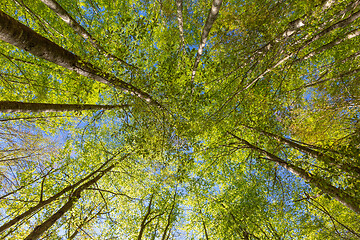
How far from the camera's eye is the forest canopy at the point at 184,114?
3547 millimetres

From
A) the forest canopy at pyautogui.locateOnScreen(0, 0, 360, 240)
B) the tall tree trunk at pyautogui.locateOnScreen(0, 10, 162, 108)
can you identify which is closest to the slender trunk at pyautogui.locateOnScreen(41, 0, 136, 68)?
the forest canopy at pyautogui.locateOnScreen(0, 0, 360, 240)

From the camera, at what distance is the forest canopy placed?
355cm

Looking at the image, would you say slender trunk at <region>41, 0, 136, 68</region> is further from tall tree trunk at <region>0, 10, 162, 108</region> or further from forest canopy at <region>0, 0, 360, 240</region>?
tall tree trunk at <region>0, 10, 162, 108</region>

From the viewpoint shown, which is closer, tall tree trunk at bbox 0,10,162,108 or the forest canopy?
tall tree trunk at bbox 0,10,162,108

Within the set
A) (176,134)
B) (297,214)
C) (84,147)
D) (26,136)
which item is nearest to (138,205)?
(84,147)

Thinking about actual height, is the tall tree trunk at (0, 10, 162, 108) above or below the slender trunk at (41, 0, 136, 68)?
below

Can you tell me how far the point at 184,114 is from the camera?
520cm

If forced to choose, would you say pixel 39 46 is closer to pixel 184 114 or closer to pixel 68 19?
pixel 68 19

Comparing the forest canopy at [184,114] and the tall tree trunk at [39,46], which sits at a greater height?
the forest canopy at [184,114]

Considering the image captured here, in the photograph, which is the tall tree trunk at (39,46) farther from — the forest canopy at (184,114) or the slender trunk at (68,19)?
the slender trunk at (68,19)

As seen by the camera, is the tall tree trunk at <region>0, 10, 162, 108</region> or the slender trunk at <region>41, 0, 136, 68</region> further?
the slender trunk at <region>41, 0, 136, 68</region>

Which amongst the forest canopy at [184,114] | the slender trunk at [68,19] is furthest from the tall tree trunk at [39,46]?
the slender trunk at [68,19]

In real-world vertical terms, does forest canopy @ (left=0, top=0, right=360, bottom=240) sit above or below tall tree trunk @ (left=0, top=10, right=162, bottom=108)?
above

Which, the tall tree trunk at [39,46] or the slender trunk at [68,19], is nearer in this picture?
the tall tree trunk at [39,46]
